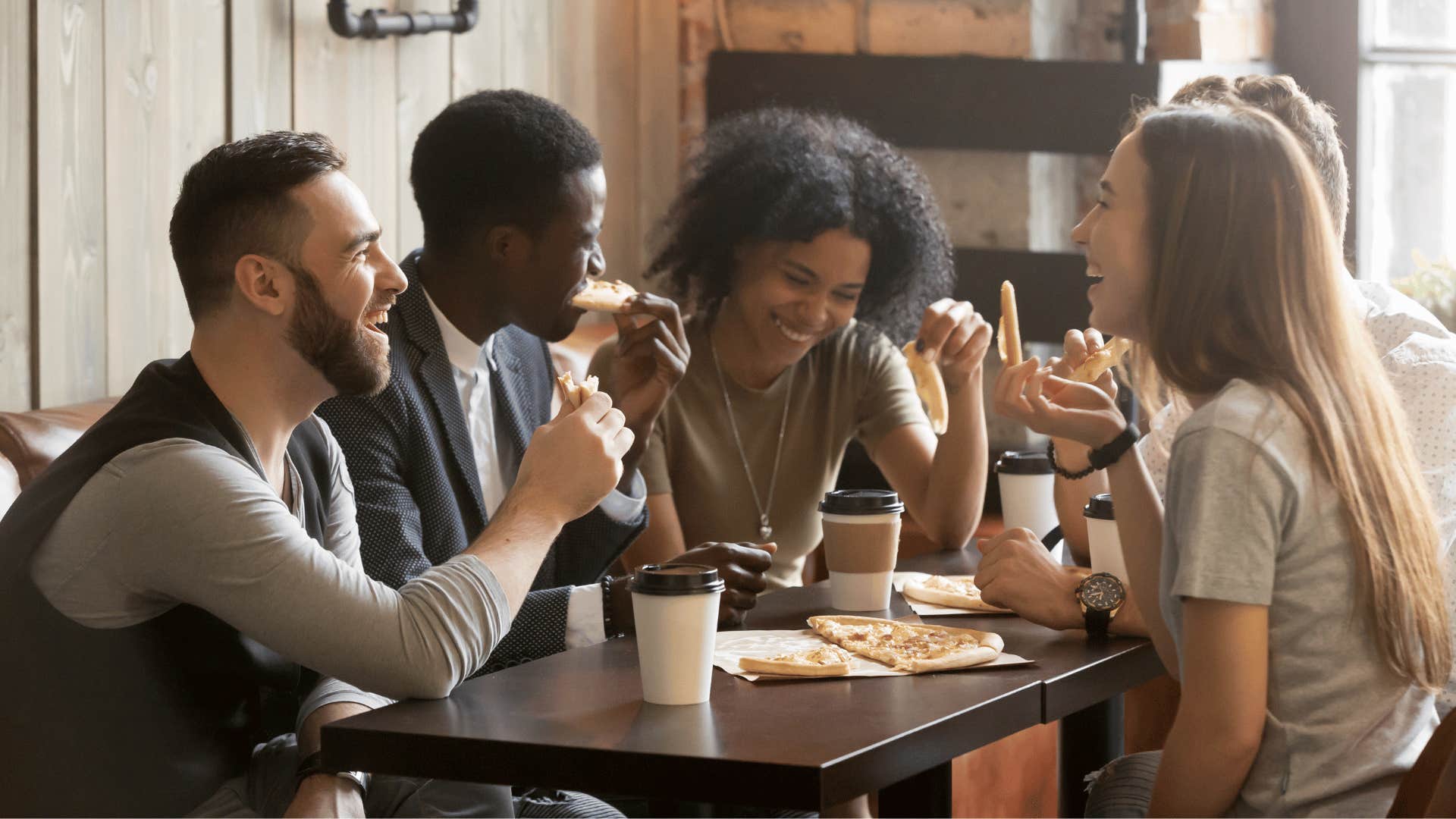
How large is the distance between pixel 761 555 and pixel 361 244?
0.62 meters

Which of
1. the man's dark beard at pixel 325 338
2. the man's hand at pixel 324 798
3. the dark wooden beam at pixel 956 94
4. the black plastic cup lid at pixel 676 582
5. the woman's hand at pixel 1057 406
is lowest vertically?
the man's hand at pixel 324 798

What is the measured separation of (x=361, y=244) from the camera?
1.84 m

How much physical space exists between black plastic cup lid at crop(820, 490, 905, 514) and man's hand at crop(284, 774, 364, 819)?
727 mm

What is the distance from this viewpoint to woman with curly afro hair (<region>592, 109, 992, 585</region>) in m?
2.83

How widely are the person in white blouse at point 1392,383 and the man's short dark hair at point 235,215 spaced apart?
0.97 meters

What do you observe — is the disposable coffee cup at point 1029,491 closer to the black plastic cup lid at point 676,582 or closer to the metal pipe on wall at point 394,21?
the black plastic cup lid at point 676,582

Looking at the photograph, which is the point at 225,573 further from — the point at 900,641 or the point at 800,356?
the point at 800,356

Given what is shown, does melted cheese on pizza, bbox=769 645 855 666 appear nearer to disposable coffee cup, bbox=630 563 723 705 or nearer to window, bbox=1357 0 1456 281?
disposable coffee cup, bbox=630 563 723 705

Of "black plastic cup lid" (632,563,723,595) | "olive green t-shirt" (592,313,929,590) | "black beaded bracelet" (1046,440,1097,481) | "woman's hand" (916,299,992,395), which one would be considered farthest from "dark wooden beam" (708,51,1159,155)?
"black plastic cup lid" (632,563,723,595)

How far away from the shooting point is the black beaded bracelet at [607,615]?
6.63 feet

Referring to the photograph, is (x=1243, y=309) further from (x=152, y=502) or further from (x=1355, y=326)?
(x=152, y=502)

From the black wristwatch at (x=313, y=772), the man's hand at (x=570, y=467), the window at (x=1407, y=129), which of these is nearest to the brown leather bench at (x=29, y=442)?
the black wristwatch at (x=313, y=772)

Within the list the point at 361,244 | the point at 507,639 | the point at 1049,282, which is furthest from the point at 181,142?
the point at 1049,282

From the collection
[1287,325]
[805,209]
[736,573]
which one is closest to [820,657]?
[736,573]
